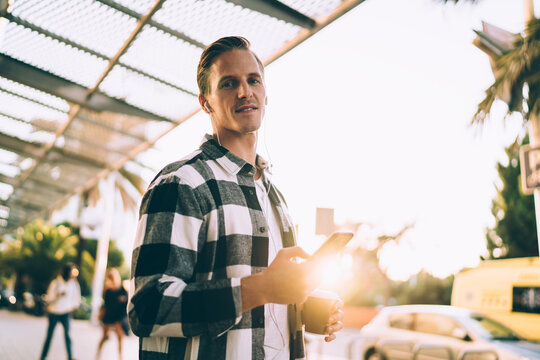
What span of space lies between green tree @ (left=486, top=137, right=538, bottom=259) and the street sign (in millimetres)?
13850

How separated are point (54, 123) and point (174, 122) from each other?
3.04 metres

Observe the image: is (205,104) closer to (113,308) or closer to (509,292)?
(113,308)

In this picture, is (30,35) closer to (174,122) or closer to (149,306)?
(174,122)

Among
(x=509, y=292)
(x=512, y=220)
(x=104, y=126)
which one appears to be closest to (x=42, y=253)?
(x=104, y=126)

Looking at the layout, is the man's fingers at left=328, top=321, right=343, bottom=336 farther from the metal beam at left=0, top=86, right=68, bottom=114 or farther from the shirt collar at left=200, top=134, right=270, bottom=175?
the metal beam at left=0, top=86, right=68, bottom=114

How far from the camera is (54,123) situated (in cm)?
876

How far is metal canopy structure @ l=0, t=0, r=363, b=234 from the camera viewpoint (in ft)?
15.9

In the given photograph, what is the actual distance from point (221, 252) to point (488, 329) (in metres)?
8.06

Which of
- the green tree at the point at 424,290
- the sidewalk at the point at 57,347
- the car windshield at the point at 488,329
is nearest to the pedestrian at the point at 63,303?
the sidewalk at the point at 57,347

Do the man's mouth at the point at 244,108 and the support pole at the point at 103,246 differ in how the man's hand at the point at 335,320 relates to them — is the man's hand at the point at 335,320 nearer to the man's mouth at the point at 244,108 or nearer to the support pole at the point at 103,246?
the man's mouth at the point at 244,108

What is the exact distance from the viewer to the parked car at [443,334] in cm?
683

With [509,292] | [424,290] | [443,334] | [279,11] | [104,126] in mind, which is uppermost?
[279,11]

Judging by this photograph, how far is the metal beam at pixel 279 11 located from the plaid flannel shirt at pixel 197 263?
11.8 ft

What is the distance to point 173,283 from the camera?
104 cm
